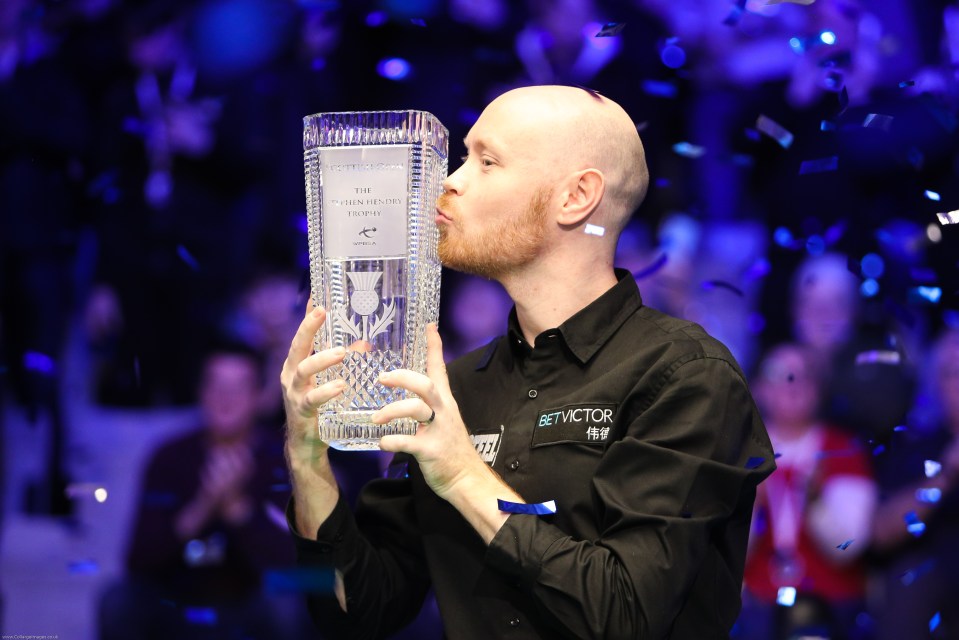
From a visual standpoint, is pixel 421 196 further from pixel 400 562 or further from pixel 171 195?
pixel 171 195

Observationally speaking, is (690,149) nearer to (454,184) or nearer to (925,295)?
(925,295)

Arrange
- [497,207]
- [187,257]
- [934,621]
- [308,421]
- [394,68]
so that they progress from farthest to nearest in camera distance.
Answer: [187,257], [394,68], [934,621], [497,207], [308,421]

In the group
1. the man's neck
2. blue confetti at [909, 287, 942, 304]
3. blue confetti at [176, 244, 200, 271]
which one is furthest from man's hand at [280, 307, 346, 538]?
blue confetti at [909, 287, 942, 304]

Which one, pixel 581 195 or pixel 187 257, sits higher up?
pixel 581 195

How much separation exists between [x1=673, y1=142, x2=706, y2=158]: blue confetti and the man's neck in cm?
130

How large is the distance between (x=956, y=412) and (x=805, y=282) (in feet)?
1.72

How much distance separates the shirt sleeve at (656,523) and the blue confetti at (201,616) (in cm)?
172

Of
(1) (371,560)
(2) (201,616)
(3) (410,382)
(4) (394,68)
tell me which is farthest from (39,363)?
(3) (410,382)

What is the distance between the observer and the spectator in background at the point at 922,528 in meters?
2.67

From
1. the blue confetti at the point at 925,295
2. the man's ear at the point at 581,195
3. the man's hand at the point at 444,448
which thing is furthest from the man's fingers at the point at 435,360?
the blue confetti at the point at 925,295

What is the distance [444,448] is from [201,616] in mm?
1791

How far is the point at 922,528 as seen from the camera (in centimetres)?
269

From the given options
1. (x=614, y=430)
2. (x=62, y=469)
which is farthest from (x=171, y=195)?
(x=614, y=430)

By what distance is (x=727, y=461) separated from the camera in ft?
4.80
